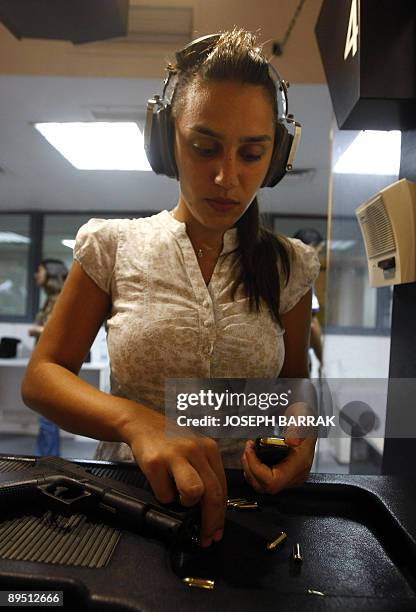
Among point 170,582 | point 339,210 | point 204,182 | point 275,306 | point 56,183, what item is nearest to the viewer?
point 170,582

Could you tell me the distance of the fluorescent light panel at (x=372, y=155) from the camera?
0.85 m

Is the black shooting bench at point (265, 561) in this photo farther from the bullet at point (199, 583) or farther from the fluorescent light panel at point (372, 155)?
the fluorescent light panel at point (372, 155)

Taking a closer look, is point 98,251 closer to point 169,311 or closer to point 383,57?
point 169,311

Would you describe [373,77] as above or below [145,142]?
above

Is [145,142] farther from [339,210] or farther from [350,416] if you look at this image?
[339,210]

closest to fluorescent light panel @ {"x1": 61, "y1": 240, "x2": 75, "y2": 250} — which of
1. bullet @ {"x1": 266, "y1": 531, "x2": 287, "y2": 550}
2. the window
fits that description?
the window

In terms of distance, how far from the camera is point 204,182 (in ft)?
1.76

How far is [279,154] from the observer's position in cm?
60

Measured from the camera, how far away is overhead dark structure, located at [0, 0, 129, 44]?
938mm

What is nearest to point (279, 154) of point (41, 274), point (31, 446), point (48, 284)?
point (41, 274)

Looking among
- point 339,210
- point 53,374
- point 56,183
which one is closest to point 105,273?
point 53,374

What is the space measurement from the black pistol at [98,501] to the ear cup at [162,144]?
0.40 metres

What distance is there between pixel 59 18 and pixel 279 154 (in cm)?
70

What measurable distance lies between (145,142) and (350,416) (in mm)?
466
